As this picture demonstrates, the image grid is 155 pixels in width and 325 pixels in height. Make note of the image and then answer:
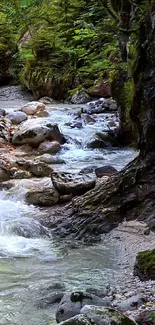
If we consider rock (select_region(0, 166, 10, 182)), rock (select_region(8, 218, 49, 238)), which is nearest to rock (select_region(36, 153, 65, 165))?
rock (select_region(0, 166, 10, 182))

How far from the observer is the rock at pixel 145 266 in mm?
3909

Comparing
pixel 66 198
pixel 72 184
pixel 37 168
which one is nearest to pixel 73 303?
pixel 66 198

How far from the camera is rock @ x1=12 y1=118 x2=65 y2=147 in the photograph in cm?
1063

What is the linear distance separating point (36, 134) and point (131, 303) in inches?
297

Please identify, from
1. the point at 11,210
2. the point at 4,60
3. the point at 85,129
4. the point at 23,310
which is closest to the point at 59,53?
the point at 4,60

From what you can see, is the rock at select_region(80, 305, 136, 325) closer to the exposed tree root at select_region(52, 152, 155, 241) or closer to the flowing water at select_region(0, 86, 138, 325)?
the flowing water at select_region(0, 86, 138, 325)

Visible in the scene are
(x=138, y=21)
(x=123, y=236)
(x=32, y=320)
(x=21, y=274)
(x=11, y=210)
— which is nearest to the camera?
(x=32, y=320)

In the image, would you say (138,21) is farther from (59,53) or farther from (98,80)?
(59,53)

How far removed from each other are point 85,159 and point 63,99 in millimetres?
7462

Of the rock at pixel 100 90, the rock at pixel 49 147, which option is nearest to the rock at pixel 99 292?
the rock at pixel 49 147

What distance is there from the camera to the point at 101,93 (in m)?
15.4

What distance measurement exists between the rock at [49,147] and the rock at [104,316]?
7.28m

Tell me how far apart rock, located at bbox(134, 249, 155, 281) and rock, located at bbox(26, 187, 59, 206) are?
108 inches

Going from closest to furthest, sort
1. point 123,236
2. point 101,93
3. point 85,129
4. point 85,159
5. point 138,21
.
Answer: point 123,236, point 138,21, point 85,159, point 85,129, point 101,93
